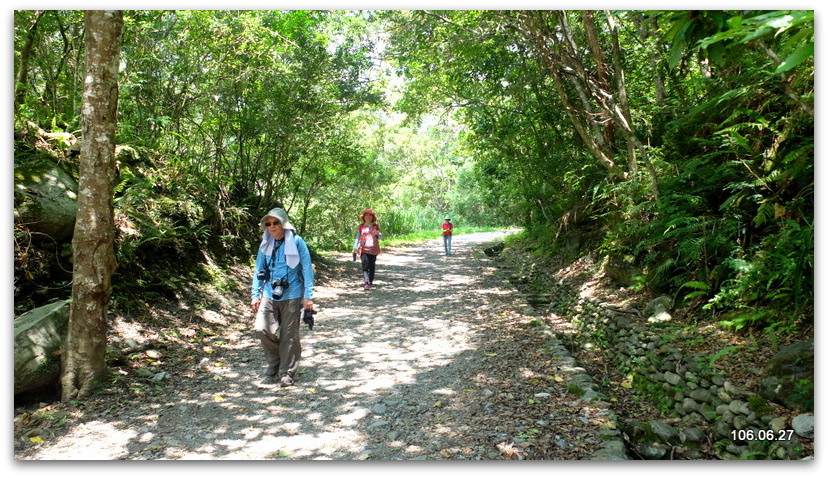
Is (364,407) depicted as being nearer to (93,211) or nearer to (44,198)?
(93,211)

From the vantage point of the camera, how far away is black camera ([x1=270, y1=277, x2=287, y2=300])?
462 centimetres

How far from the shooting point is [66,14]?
6.56 metres

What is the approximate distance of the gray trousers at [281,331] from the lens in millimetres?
4723

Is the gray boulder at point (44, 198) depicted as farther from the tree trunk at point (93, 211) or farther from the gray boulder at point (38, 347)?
the tree trunk at point (93, 211)

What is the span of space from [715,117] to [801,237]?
10.0ft

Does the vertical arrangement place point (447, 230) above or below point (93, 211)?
below

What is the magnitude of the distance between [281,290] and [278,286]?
5 cm

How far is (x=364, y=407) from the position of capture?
4219 mm

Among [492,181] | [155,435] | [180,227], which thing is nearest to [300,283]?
[155,435]

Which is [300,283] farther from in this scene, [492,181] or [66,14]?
[492,181]
